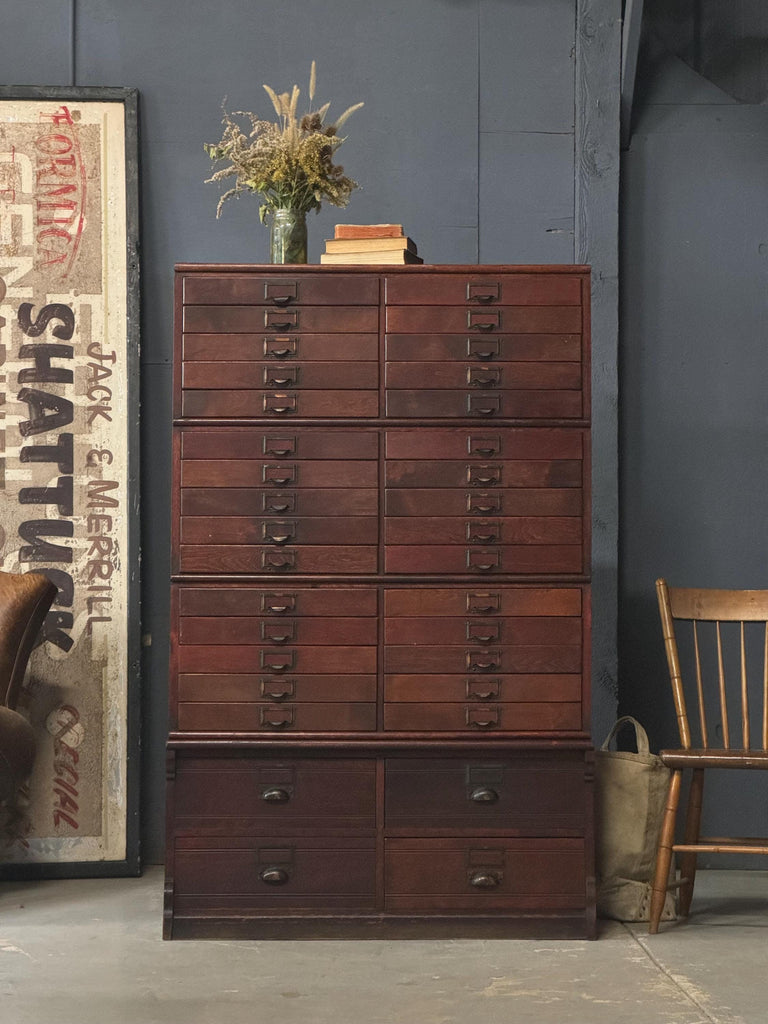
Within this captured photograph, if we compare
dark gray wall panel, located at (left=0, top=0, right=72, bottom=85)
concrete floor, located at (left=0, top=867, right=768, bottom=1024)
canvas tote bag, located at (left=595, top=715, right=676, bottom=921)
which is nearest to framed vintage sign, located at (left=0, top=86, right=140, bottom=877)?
dark gray wall panel, located at (left=0, top=0, right=72, bottom=85)

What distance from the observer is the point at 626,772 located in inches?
138

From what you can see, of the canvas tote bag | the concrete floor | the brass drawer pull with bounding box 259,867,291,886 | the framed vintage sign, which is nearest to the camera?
the concrete floor

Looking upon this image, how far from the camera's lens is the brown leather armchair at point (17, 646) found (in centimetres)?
344

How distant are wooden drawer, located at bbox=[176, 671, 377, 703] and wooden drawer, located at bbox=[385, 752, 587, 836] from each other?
0.23 m

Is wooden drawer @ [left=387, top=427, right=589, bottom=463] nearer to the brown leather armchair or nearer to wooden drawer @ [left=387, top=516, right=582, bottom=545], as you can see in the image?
wooden drawer @ [left=387, top=516, right=582, bottom=545]

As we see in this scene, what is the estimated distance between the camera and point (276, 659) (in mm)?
3352

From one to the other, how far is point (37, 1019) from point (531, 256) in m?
2.87

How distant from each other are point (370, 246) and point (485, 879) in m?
1.84

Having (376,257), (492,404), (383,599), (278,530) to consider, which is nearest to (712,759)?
(383,599)

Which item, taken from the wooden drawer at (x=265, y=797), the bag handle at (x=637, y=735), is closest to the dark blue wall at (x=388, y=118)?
the bag handle at (x=637, y=735)

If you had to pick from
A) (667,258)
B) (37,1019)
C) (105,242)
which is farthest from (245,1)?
(37,1019)

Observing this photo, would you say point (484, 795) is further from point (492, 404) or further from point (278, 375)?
point (278, 375)

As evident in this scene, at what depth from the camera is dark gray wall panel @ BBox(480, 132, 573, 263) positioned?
4188 millimetres

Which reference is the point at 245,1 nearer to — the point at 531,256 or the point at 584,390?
the point at 531,256
